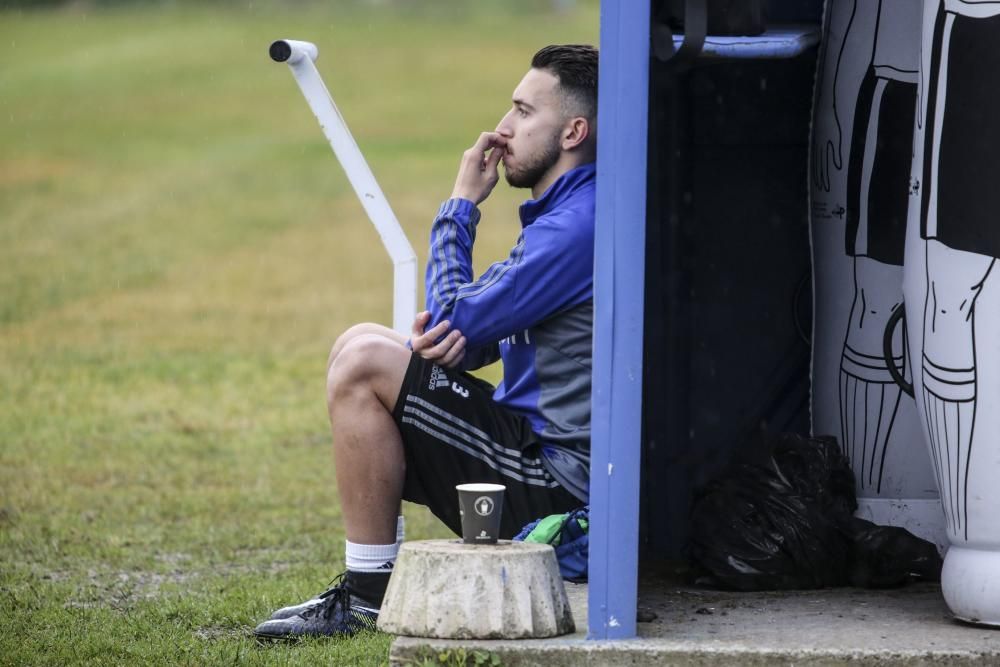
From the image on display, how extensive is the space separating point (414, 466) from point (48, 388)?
6828 millimetres

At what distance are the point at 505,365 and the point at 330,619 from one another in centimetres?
82

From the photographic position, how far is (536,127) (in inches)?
151

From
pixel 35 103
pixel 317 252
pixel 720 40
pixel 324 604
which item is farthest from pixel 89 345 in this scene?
pixel 35 103

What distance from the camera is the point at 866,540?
3.84 m

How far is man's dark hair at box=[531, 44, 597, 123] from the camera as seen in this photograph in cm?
383

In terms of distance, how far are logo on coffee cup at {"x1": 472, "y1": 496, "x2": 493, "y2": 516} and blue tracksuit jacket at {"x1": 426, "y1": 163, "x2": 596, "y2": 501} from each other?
0.50 m

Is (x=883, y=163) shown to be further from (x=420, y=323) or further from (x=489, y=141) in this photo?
(x=420, y=323)

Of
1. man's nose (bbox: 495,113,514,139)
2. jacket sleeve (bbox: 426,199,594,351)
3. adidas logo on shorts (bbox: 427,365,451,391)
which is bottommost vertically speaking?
adidas logo on shorts (bbox: 427,365,451,391)

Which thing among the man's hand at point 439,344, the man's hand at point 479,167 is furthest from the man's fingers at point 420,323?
the man's hand at point 479,167

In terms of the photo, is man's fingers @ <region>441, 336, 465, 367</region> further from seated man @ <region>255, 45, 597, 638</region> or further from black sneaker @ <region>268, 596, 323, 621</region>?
black sneaker @ <region>268, 596, 323, 621</region>

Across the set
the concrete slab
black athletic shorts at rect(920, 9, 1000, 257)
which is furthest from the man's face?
the concrete slab

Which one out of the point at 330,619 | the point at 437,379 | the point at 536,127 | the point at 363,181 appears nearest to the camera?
the point at 437,379

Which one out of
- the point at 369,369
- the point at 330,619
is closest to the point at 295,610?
the point at 330,619

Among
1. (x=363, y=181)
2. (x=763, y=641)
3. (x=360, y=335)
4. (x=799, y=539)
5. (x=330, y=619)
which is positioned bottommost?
(x=330, y=619)
